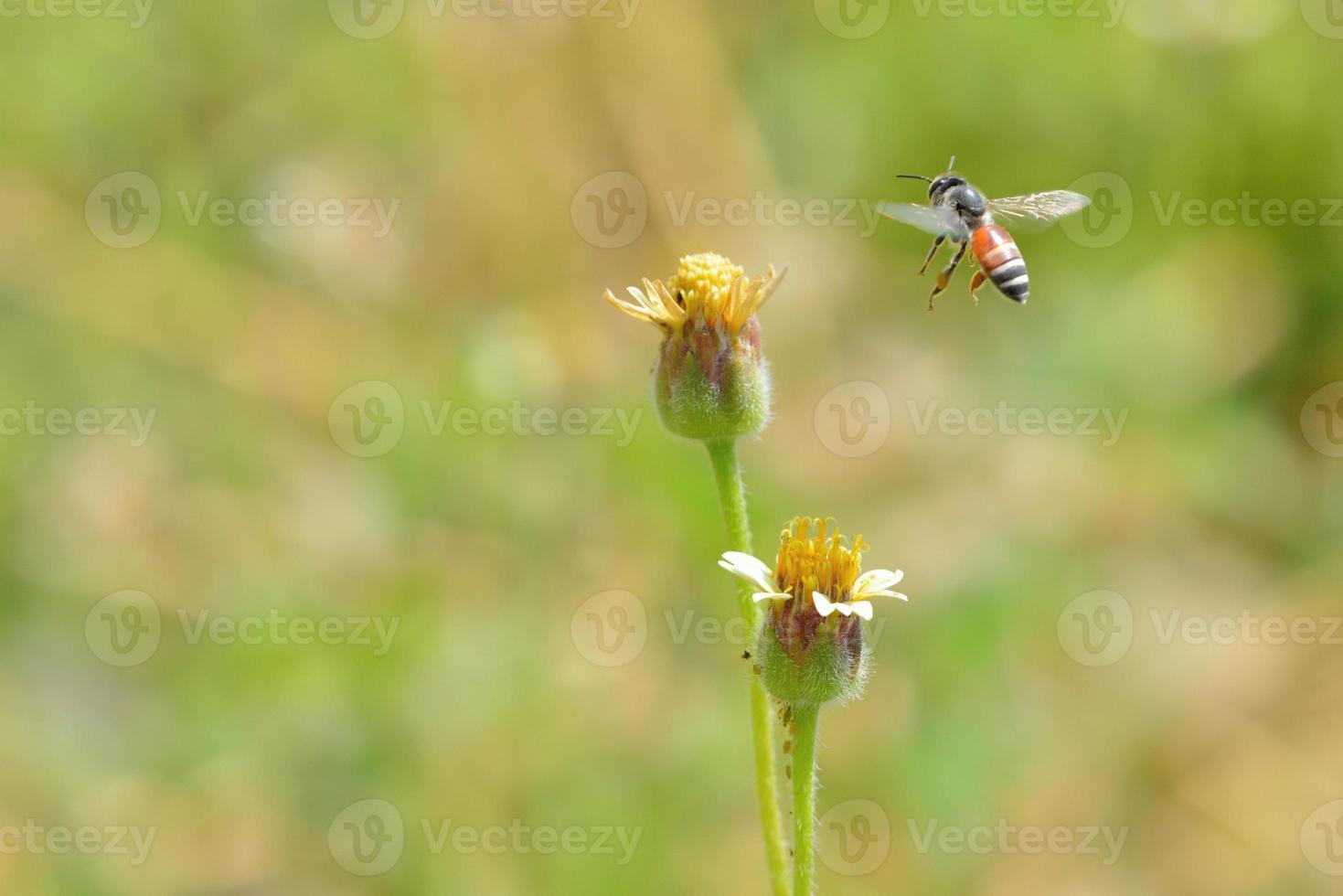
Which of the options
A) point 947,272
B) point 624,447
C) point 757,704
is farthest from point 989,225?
point 624,447

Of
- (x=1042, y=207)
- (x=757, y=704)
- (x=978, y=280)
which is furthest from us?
(x=1042, y=207)

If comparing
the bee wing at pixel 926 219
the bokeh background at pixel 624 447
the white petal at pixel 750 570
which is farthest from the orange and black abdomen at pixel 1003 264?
the bokeh background at pixel 624 447

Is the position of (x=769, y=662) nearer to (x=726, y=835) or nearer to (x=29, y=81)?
(x=726, y=835)

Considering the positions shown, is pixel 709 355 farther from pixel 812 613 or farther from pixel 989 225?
pixel 989 225

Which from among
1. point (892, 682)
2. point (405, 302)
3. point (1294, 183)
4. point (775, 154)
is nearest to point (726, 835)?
point (892, 682)

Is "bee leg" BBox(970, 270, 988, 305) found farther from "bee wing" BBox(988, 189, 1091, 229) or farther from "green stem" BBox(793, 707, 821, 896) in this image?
"green stem" BBox(793, 707, 821, 896)

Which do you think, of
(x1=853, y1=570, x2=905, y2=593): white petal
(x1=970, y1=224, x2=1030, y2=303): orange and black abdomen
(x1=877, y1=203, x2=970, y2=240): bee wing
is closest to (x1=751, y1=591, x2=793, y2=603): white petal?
Result: (x1=853, y1=570, x2=905, y2=593): white petal

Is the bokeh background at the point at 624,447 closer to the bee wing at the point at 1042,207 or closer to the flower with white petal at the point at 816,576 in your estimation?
the bee wing at the point at 1042,207
